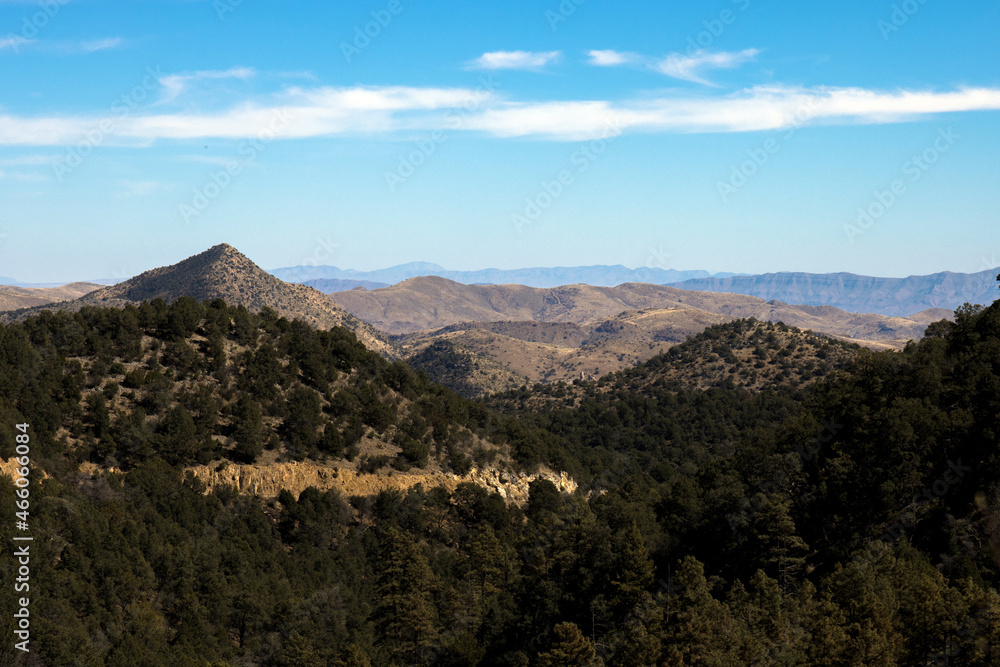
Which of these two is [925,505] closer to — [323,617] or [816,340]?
[323,617]

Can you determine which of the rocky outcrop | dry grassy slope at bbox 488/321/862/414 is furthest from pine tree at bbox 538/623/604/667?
dry grassy slope at bbox 488/321/862/414

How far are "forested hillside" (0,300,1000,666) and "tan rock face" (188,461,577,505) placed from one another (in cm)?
142

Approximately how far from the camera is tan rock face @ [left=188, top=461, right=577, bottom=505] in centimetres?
5738

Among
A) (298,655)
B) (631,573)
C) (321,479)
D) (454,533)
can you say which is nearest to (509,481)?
(454,533)

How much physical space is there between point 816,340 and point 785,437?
9194cm

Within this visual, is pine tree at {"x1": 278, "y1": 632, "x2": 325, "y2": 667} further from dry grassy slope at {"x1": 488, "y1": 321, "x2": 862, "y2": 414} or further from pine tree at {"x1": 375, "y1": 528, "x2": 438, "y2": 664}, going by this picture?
dry grassy slope at {"x1": 488, "y1": 321, "x2": 862, "y2": 414}

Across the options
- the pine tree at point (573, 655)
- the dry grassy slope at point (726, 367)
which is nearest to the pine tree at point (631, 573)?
the pine tree at point (573, 655)

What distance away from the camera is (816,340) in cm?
13612

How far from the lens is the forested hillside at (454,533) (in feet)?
101

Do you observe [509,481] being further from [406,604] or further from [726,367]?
[726,367]

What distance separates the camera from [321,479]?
199 ft

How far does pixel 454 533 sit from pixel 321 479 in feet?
38.4

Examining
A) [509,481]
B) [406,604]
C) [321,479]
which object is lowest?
[509,481]

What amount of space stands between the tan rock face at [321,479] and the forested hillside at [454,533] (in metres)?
1.42
